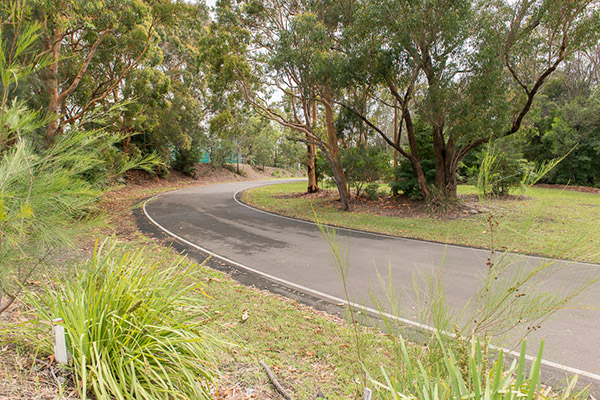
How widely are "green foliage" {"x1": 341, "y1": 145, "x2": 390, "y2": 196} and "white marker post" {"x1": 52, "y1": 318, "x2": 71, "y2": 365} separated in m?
15.7

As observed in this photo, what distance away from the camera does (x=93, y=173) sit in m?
2.86

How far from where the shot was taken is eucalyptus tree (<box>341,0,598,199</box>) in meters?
11.1

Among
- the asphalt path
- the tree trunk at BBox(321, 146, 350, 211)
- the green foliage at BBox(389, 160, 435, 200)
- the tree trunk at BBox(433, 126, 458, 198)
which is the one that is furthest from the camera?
the green foliage at BBox(389, 160, 435, 200)

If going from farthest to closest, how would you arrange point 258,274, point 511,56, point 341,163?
point 341,163 < point 511,56 < point 258,274

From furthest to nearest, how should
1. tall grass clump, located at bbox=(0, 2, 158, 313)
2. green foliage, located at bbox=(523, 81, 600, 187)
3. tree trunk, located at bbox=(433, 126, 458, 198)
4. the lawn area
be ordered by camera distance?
green foliage, located at bbox=(523, 81, 600, 187) < tree trunk, located at bbox=(433, 126, 458, 198) < tall grass clump, located at bbox=(0, 2, 158, 313) < the lawn area

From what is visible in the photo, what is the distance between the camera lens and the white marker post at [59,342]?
2.12 m

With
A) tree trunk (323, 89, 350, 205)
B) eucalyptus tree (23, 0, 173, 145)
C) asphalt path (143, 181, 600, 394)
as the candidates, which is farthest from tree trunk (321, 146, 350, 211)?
eucalyptus tree (23, 0, 173, 145)

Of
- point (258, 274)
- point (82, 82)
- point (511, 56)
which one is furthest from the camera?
point (82, 82)

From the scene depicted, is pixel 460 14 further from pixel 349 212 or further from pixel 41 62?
pixel 41 62

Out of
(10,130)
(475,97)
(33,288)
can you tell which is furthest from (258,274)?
(475,97)

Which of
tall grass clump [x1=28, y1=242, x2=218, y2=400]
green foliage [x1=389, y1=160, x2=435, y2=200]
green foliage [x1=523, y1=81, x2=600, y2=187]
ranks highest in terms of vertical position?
green foliage [x1=523, y1=81, x2=600, y2=187]

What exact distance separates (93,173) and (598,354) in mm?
6038

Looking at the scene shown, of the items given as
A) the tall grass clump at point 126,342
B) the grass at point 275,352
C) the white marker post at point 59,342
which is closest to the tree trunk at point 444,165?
the grass at point 275,352

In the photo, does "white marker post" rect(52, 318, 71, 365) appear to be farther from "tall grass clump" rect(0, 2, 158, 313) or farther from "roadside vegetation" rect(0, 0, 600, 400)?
"tall grass clump" rect(0, 2, 158, 313)
